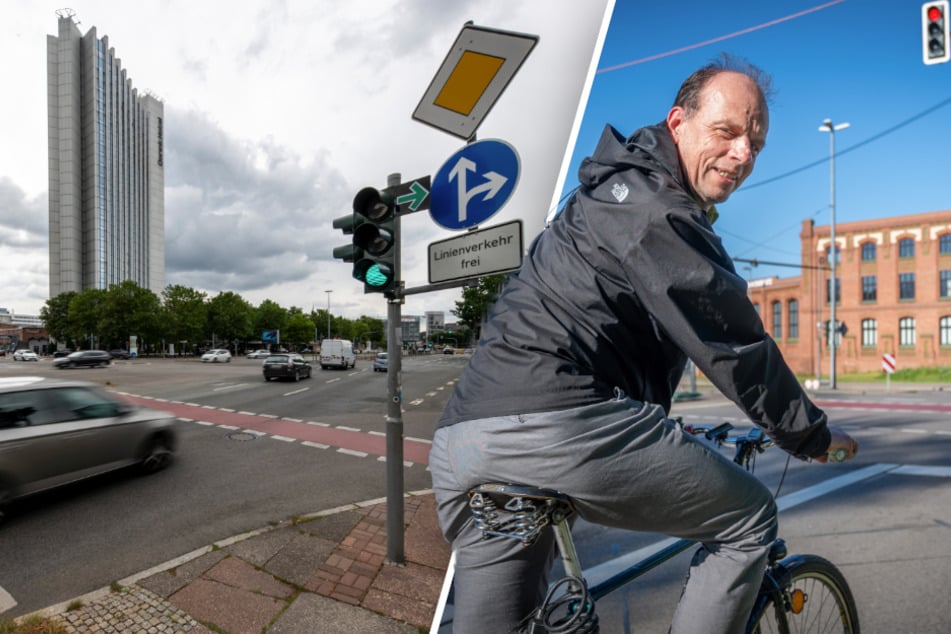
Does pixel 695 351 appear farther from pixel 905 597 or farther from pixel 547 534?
pixel 905 597

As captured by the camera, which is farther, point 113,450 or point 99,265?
point 99,265

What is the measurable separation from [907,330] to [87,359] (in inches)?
116

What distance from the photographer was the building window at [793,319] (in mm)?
1341

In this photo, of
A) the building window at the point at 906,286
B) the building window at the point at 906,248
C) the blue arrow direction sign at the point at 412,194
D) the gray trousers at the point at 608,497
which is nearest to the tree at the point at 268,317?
the blue arrow direction sign at the point at 412,194

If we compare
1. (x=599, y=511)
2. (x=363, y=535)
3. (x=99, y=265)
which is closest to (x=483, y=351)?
(x=599, y=511)

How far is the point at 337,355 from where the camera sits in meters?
3.23

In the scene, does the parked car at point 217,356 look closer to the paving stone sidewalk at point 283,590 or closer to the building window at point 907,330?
the paving stone sidewalk at point 283,590

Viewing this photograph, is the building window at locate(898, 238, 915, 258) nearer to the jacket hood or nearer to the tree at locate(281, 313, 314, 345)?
the jacket hood

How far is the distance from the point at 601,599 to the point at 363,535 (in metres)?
0.96

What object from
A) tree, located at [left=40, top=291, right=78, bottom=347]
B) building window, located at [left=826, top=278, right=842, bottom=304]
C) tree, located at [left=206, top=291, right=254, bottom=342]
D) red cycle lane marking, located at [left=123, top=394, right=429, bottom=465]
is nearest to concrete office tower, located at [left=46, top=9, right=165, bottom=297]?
tree, located at [left=40, top=291, right=78, bottom=347]

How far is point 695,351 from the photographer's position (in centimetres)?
67

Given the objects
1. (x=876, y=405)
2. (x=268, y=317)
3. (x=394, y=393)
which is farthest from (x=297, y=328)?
(x=876, y=405)

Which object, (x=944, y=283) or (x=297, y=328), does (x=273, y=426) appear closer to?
(x=297, y=328)

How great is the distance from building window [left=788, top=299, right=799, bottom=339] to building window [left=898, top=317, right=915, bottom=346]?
571mm
